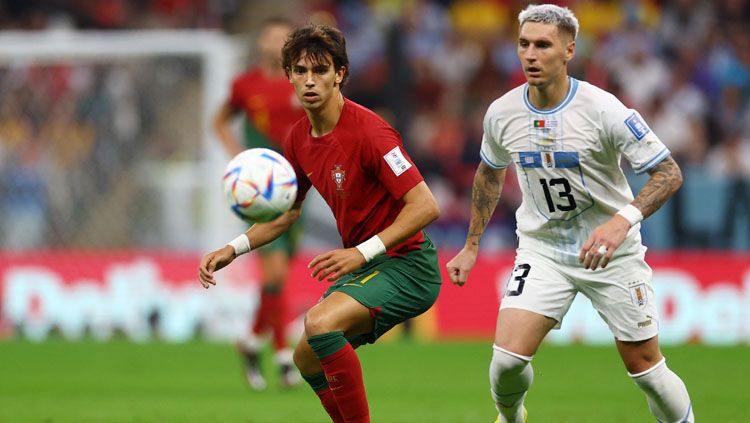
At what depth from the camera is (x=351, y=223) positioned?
21.4ft

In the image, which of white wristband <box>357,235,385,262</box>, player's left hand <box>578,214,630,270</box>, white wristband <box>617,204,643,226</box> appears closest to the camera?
player's left hand <box>578,214,630,270</box>

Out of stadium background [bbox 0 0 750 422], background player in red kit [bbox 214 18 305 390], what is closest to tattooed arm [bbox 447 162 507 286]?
background player in red kit [bbox 214 18 305 390]

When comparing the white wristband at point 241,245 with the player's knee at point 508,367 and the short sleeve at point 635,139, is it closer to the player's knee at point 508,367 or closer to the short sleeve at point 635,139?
the player's knee at point 508,367

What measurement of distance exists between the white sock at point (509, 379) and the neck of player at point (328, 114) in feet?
4.49

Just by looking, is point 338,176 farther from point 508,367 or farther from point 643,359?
point 643,359

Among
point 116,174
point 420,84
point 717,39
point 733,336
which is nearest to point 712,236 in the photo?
point 733,336

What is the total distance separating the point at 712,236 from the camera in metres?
14.9

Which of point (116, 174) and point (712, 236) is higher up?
point (116, 174)

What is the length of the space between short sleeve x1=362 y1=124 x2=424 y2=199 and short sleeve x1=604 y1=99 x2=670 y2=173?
96 centimetres

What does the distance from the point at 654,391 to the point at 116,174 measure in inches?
433

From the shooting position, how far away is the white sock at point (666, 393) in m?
6.26

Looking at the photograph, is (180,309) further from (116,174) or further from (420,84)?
(420,84)

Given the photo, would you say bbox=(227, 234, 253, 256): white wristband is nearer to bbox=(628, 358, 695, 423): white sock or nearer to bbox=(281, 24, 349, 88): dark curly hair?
bbox=(281, 24, 349, 88): dark curly hair

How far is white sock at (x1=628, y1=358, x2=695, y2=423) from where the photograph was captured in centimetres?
626
